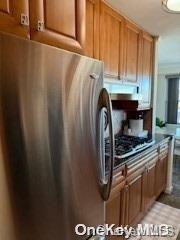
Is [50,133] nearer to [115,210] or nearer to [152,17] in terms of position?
[115,210]

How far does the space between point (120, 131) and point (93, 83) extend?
185 cm

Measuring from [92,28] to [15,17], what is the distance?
1010 millimetres

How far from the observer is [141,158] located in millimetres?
2062

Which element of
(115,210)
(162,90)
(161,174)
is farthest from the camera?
(162,90)

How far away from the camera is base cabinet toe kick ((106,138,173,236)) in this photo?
1.65m

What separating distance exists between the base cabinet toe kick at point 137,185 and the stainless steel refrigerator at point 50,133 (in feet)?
1.88

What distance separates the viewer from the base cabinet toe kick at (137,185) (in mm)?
1653

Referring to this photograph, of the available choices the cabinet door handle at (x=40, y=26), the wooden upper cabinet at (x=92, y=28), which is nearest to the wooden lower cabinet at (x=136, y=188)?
the wooden upper cabinet at (x=92, y=28)

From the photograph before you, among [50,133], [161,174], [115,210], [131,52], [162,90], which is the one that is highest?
[131,52]

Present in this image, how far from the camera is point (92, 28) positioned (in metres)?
1.67

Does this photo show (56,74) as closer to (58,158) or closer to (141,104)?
(58,158)

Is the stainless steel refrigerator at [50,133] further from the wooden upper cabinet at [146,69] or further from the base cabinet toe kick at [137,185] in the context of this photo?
the wooden upper cabinet at [146,69]

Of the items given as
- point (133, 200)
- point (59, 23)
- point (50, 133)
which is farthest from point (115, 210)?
point (59, 23)

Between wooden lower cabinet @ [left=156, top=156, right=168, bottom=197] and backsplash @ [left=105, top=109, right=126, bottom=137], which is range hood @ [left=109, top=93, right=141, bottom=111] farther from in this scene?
wooden lower cabinet @ [left=156, top=156, right=168, bottom=197]
